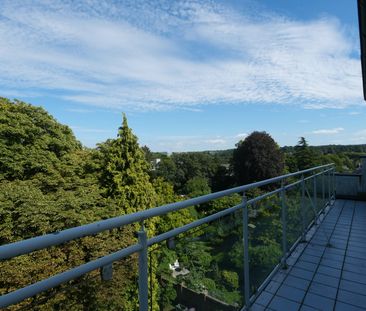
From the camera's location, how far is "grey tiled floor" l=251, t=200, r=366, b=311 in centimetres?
229

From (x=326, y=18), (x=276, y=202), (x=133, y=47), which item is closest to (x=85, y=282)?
(x=276, y=202)

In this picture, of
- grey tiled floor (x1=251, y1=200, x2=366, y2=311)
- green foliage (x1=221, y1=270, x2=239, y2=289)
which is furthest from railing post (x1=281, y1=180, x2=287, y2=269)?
green foliage (x1=221, y1=270, x2=239, y2=289)

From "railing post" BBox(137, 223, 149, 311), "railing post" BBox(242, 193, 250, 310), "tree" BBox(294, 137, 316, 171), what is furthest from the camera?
"tree" BBox(294, 137, 316, 171)

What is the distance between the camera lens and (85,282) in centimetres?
101

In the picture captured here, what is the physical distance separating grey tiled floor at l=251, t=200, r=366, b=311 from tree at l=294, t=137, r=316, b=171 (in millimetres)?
27331

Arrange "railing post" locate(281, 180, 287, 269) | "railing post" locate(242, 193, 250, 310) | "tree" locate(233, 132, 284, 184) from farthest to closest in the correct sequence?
"tree" locate(233, 132, 284, 184)
"railing post" locate(281, 180, 287, 269)
"railing post" locate(242, 193, 250, 310)

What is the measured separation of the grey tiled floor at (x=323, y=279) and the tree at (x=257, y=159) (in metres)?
22.4

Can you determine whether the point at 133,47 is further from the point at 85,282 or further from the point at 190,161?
the point at 190,161

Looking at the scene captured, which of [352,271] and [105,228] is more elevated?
[105,228]

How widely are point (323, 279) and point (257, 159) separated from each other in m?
24.0

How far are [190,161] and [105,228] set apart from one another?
146 ft

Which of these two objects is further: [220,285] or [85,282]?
[220,285]

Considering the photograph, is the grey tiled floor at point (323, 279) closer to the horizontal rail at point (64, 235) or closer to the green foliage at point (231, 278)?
the green foliage at point (231, 278)

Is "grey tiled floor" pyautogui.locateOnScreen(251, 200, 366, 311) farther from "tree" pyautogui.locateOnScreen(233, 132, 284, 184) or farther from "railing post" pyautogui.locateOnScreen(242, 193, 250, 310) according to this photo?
"tree" pyautogui.locateOnScreen(233, 132, 284, 184)
